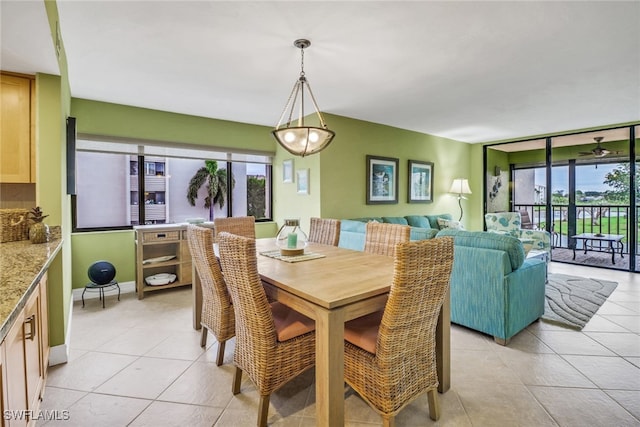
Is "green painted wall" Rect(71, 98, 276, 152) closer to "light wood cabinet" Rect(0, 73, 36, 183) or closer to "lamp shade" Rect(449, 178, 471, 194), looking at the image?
"light wood cabinet" Rect(0, 73, 36, 183)

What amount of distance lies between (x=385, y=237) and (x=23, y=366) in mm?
2344

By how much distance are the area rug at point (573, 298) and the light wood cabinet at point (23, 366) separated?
400 centimetres

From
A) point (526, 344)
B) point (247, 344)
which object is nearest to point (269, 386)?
point (247, 344)

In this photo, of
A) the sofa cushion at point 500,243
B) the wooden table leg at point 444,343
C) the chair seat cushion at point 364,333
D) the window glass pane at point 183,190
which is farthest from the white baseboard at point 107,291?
the sofa cushion at point 500,243

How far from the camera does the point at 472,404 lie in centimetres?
193

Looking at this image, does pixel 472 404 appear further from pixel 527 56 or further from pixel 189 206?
pixel 189 206

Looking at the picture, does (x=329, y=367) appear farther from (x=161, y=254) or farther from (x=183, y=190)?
(x=183, y=190)

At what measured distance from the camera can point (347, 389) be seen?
2.10m

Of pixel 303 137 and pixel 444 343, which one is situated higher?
pixel 303 137

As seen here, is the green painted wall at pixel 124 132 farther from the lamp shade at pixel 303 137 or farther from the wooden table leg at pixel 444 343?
the wooden table leg at pixel 444 343

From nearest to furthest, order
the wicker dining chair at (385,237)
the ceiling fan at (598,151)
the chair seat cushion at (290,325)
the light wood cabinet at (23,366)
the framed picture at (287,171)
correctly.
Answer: the light wood cabinet at (23,366)
the chair seat cushion at (290,325)
the wicker dining chair at (385,237)
the framed picture at (287,171)
the ceiling fan at (598,151)

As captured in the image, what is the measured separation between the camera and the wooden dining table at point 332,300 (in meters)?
1.46

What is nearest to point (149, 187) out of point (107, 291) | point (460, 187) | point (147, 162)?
point (147, 162)

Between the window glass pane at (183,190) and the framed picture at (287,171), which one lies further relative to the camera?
the framed picture at (287,171)
